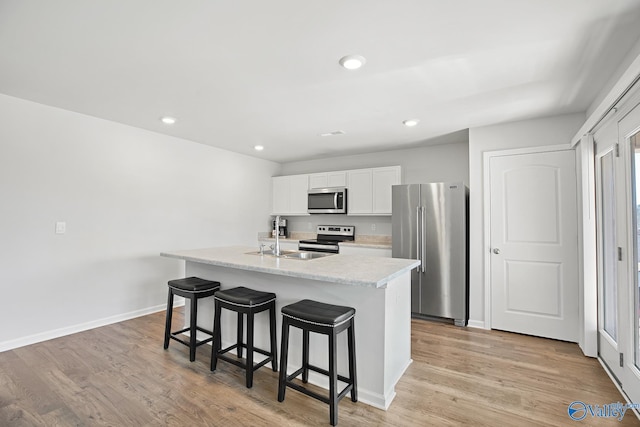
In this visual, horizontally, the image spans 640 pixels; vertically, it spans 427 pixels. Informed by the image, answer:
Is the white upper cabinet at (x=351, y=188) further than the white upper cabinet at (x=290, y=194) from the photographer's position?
No

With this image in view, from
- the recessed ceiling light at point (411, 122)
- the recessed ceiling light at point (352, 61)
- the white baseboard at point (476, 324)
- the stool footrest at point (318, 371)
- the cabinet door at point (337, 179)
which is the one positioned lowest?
the white baseboard at point (476, 324)

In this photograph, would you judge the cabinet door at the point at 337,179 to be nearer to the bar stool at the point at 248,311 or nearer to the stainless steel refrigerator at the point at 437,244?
the stainless steel refrigerator at the point at 437,244

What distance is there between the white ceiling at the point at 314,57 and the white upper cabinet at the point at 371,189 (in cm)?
131

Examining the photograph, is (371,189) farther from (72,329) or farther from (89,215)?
(72,329)

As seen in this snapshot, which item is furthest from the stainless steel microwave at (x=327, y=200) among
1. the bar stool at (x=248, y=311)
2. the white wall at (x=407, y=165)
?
the bar stool at (x=248, y=311)

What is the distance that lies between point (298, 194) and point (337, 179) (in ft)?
2.75

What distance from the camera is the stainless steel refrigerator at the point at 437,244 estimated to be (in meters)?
3.69

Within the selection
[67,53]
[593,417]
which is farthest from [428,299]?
[67,53]

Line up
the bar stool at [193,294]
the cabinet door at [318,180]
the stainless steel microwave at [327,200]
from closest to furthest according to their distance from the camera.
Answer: the bar stool at [193,294], the stainless steel microwave at [327,200], the cabinet door at [318,180]

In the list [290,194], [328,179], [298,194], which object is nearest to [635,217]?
[328,179]

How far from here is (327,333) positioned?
1.90m

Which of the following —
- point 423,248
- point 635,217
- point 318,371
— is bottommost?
point 318,371

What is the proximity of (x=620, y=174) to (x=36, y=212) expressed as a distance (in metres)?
4.96

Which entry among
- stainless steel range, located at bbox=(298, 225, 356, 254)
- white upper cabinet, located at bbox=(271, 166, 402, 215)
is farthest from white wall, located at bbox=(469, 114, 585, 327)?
stainless steel range, located at bbox=(298, 225, 356, 254)
